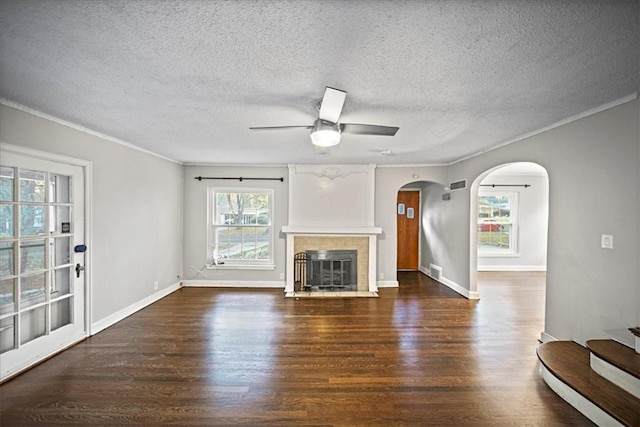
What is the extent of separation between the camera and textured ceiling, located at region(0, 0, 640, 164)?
132 centimetres

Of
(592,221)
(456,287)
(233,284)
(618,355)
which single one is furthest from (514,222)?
(233,284)

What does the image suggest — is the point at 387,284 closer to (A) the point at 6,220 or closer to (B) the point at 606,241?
(B) the point at 606,241

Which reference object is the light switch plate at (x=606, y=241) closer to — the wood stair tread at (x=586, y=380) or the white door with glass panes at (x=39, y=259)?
the wood stair tread at (x=586, y=380)

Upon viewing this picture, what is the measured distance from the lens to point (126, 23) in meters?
1.39

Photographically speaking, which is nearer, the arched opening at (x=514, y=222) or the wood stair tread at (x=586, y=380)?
the wood stair tread at (x=586, y=380)

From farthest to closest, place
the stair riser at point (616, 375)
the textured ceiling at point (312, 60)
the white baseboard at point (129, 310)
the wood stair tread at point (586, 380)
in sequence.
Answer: the white baseboard at point (129, 310), the stair riser at point (616, 375), the wood stair tread at point (586, 380), the textured ceiling at point (312, 60)

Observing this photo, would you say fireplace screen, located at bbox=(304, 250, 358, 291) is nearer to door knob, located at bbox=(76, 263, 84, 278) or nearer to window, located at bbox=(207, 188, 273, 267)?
window, located at bbox=(207, 188, 273, 267)

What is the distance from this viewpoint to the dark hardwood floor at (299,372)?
207cm

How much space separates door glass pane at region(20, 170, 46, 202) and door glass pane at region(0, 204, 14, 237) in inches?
5.7

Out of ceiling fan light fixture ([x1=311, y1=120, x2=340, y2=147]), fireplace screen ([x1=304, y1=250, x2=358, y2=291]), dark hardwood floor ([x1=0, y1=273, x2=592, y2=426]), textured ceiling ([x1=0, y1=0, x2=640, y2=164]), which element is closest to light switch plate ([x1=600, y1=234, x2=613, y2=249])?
textured ceiling ([x1=0, y1=0, x2=640, y2=164])

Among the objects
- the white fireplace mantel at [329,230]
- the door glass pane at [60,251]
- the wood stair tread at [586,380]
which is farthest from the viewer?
the white fireplace mantel at [329,230]

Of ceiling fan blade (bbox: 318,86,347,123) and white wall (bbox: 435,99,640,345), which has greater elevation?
ceiling fan blade (bbox: 318,86,347,123)

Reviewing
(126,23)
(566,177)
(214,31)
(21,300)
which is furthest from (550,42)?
(21,300)

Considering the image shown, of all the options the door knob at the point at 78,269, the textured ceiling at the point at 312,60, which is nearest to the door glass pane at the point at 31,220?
the door knob at the point at 78,269
